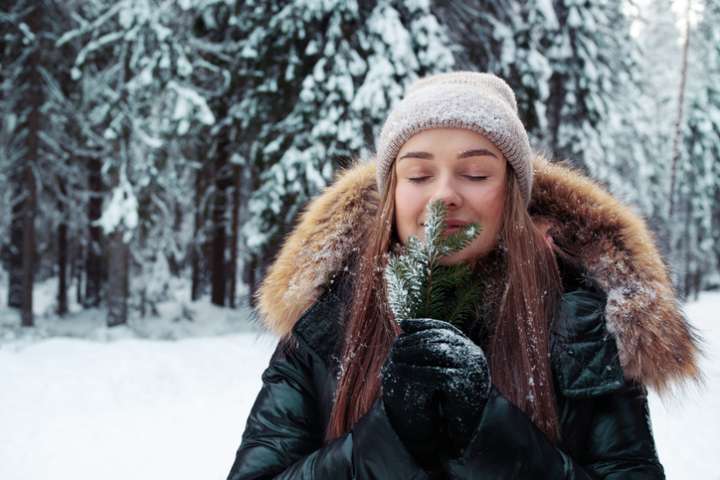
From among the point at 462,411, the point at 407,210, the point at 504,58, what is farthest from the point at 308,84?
the point at 462,411

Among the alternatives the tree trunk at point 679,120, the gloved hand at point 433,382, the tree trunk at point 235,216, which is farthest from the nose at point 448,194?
the tree trunk at point 679,120

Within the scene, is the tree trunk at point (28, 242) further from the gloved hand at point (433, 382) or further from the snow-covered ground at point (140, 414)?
the gloved hand at point (433, 382)

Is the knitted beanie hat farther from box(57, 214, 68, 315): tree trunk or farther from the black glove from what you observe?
box(57, 214, 68, 315): tree trunk

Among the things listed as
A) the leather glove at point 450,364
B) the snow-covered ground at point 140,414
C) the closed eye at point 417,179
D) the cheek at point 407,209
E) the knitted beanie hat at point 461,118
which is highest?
the knitted beanie hat at point 461,118

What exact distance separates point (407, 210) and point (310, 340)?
618mm

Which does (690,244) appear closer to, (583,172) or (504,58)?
(504,58)

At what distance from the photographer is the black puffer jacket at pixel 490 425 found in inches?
58.2

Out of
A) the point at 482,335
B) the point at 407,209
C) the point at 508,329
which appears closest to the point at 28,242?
the point at 407,209

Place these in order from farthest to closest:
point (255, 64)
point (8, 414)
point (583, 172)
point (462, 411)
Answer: point (255, 64), point (8, 414), point (583, 172), point (462, 411)

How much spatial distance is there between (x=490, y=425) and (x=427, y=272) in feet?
1.54

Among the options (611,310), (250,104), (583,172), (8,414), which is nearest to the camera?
(611,310)

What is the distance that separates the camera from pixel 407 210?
187 cm

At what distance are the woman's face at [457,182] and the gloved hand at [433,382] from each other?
0.47m

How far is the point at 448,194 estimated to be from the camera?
5.72 ft
